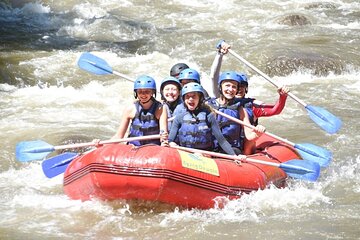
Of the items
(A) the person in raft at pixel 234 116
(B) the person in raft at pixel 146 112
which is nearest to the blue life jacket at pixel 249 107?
(A) the person in raft at pixel 234 116

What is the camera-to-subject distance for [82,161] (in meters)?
5.38

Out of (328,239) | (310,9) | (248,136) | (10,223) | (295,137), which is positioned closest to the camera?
(328,239)

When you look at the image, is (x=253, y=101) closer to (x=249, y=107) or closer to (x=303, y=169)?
(x=249, y=107)

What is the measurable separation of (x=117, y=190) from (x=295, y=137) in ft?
11.8

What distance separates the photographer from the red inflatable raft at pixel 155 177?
5000mm

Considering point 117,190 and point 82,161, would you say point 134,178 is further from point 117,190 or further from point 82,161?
point 82,161

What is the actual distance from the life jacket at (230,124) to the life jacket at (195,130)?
400 mm

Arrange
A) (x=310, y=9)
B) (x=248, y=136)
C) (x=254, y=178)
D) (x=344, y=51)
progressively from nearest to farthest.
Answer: (x=254, y=178) → (x=248, y=136) → (x=344, y=51) → (x=310, y=9)

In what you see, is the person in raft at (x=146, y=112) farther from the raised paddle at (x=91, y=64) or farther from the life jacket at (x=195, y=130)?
the raised paddle at (x=91, y=64)

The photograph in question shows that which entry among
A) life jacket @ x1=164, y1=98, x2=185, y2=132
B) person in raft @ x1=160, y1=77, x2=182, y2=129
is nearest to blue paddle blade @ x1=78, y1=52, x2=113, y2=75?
person in raft @ x1=160, y1=77, x2=182, y2=129

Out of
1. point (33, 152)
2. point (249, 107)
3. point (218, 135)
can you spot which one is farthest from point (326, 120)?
point (33, 152)

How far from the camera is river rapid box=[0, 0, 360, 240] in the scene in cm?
518

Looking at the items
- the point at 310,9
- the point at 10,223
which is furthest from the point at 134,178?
the point at 310,9

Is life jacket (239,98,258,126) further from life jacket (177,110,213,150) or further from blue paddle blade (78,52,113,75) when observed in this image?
blue paddle blade (78,52,113,75)
